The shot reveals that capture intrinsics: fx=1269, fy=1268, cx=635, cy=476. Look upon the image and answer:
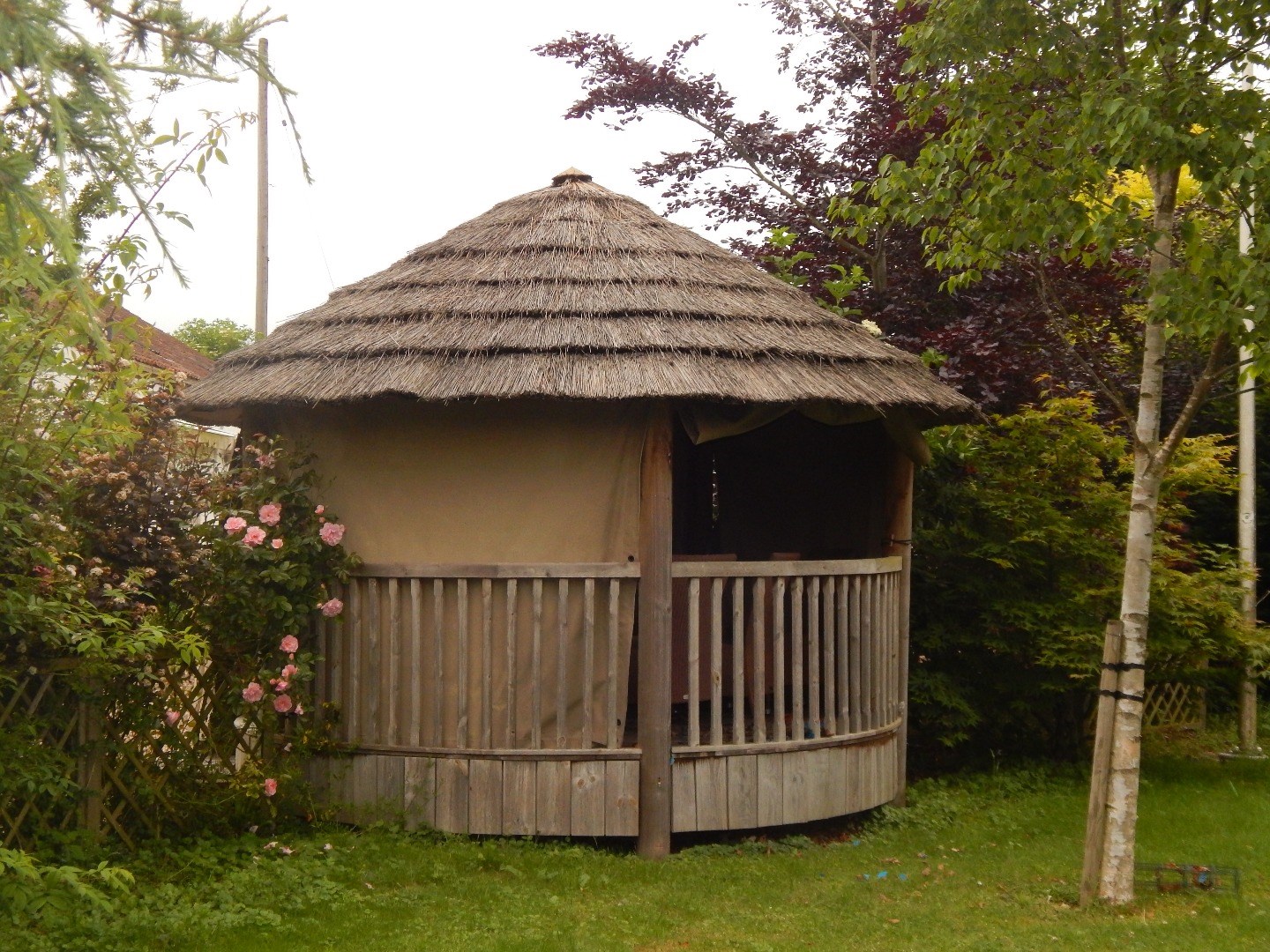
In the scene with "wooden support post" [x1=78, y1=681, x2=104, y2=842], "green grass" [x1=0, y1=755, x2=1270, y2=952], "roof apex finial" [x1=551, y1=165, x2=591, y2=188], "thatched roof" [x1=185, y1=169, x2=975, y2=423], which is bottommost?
"green grass" [x1=0, y1=755, x2=1270, y2=952]

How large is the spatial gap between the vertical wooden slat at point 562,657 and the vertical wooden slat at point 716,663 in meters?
0.79

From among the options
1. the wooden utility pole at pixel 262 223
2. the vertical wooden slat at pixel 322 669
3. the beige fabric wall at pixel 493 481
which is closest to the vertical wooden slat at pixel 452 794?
the vertical wooden slat at pixel 322 669

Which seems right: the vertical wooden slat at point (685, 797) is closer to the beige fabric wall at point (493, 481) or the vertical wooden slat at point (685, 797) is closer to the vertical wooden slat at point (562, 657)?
the vertical wooden slat at point (562, 657)

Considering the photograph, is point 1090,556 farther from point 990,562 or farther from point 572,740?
point 572,740

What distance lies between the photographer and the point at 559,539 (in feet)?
23.0

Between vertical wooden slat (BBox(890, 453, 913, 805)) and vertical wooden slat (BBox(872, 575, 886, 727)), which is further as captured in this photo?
vertical wooden slat (BBox(890, 453, 913, 805))

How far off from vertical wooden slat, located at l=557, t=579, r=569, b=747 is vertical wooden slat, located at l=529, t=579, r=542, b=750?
10 cm

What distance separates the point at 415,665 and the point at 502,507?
0.98 metres

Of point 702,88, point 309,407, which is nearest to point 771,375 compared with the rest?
point 309,407

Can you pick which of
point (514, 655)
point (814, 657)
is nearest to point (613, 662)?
point (514, 655)

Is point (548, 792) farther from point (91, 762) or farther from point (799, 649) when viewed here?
point (91, 762)

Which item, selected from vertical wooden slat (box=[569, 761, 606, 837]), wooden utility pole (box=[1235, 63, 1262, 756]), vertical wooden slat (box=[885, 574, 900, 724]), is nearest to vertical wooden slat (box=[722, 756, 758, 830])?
vertical wooden slat (box=[569, 761, 606, 837])

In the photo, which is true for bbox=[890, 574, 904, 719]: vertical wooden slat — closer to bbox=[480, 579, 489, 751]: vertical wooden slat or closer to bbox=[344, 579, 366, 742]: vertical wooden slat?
bbox=[480, 579, 489, 751]: vertical wooden slat

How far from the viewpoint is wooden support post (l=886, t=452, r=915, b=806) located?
8312 millimetres
